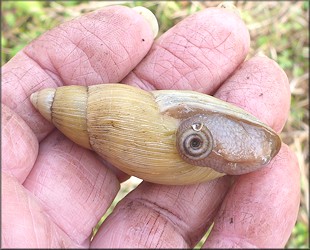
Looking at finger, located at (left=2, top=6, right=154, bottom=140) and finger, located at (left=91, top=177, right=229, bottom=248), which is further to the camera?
finger, located at (left=2, top=6, right=154, bottom=140)

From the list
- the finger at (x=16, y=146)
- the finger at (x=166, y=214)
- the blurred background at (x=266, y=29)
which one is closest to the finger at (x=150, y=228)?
the finger at (x=166, y=214)

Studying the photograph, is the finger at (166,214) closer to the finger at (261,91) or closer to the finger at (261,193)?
the finger at (261,193)

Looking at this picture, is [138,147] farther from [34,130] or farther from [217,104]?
[34,130]

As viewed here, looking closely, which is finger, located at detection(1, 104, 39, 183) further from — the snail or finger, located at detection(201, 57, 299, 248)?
finger, located at detection(201, 57, 299, 248)

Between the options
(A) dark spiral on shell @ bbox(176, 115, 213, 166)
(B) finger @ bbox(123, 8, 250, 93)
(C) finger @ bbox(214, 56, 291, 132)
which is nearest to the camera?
(A) dark spiral on shell @ bbox(176, 115, 213, 166)

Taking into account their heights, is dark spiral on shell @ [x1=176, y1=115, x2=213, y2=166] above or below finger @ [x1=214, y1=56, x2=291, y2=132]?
above

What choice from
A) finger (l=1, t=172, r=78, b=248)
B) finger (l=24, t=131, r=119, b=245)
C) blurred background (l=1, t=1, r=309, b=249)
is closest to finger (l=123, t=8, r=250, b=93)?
finger (l=24, t=131, r=119, b=245)

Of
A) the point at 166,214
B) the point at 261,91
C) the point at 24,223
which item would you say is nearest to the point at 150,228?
the point at 166,214

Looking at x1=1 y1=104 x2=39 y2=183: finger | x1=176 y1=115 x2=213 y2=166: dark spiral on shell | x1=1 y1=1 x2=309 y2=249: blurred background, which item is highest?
x1=1 y1=104 x2=39 y2=183: finger
